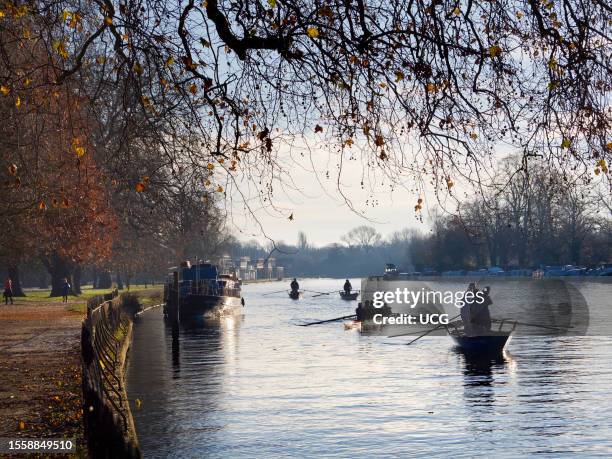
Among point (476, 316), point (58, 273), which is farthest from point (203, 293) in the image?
point (476, 316)

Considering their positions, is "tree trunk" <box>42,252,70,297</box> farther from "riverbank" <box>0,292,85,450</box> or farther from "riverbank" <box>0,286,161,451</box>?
"riverbank" <box>0,292,85,450</box>

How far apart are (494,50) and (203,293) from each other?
61.3m

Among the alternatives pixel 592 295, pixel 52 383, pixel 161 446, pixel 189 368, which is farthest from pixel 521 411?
pixel 592 295

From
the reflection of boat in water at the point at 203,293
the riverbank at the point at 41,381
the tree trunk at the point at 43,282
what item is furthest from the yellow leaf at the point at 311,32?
the tree trunk at the point at 43,282

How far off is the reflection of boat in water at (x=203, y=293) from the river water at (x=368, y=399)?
1799cm

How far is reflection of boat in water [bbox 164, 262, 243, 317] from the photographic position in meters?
67.0

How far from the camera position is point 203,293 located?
234 ft

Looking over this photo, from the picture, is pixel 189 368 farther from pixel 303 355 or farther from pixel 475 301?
pixel 475 301

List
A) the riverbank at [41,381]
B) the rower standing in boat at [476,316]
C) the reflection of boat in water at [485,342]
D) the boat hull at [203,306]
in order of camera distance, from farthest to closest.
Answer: the boat hull at [203,306] < the rower standing in boat at [476,316] < the reflection of boat in water at [485,342] < the riverbank at [41,381]

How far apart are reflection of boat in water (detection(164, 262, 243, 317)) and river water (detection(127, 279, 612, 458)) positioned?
18.0 meters

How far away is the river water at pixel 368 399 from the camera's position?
21391 mm

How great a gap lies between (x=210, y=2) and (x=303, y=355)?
30.9 metres

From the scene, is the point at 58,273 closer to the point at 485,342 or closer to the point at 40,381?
the point at 485,342

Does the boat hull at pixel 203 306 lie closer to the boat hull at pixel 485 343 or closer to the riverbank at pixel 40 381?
the riverbank at pixel 40 381
